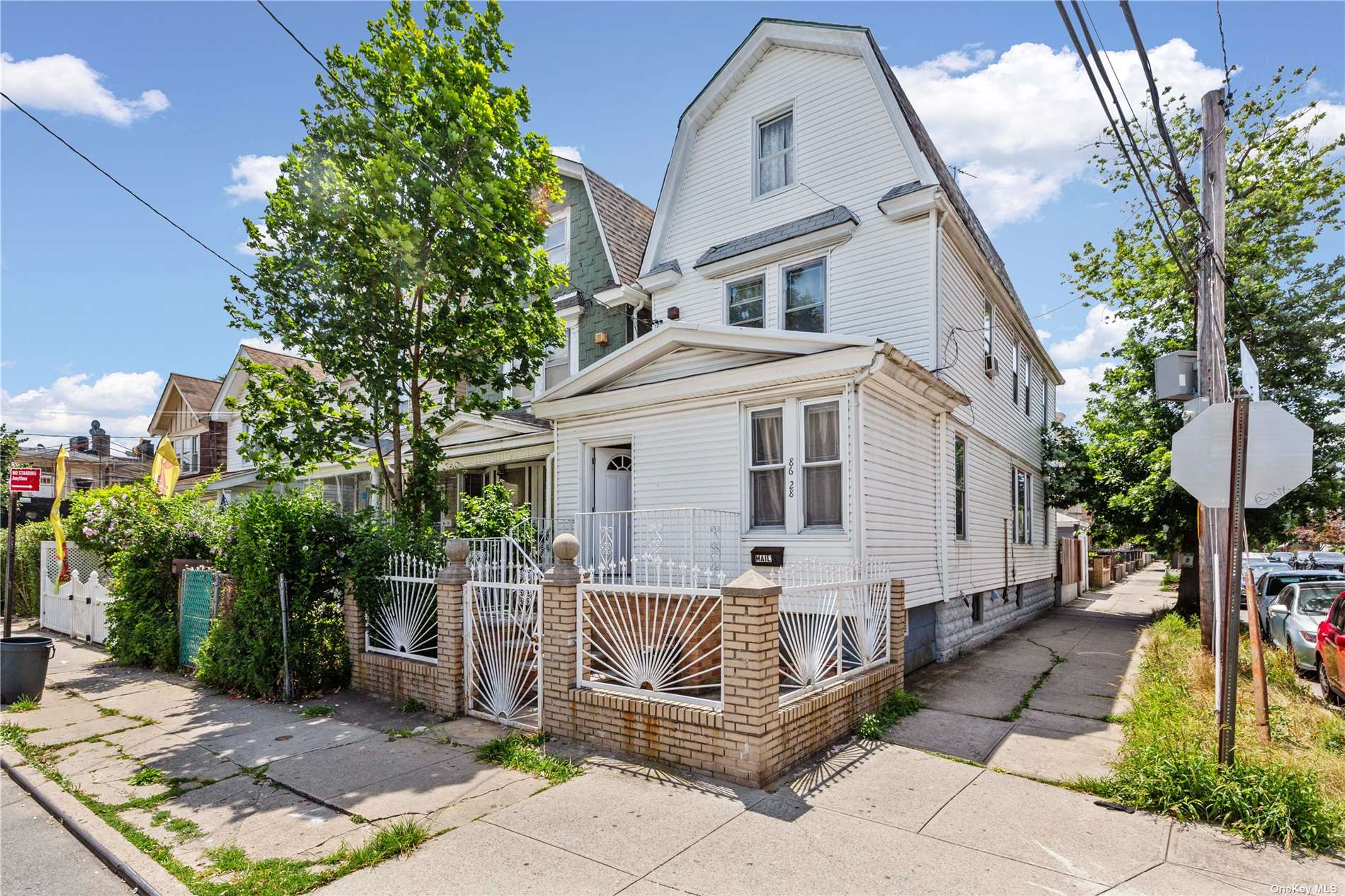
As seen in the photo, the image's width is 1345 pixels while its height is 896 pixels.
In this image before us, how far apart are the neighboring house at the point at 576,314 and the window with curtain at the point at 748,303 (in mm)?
2285

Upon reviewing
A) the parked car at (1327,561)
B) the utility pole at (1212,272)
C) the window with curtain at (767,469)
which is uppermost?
the utility pole at (1212,272)

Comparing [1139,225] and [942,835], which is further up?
[1139,225]

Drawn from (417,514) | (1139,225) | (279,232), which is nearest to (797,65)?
(279,232)

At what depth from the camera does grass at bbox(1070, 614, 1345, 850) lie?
4855 millimetres

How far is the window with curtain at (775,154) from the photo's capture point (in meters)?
12.9

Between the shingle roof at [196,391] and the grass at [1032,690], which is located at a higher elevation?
the shingle roof at [196,391]

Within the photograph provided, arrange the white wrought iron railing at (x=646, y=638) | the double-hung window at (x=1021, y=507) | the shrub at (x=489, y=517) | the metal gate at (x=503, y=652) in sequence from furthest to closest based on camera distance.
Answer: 1. the double-hung window at (x=1021, y=507)
2. the shrub at (x=489, y=517)
3. the metal gate at (x=503, y=652)
4. the white wrought iron railing at (x=646, y=638)

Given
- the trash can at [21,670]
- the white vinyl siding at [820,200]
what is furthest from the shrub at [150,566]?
the white vinyl siding at [820,200]

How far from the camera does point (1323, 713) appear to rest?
763 centimetres

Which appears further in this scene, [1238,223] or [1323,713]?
[1238,223]

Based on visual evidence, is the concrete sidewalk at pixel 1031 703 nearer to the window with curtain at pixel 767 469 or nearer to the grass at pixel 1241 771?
the grass at pixel 1241 771

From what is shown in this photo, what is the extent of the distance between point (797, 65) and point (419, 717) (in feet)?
39.4

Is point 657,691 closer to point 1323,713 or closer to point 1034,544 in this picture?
point 1323,713

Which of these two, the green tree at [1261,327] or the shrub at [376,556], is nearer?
the shrub at [376,556]
